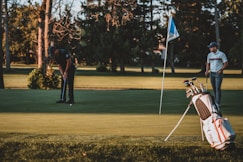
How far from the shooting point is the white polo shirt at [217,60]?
1664 centimetres

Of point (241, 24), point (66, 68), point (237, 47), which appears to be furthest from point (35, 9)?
point (241, 24)

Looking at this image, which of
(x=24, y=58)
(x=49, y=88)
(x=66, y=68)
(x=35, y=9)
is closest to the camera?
(x=66, y=68)

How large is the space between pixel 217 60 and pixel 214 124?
28.1 ft

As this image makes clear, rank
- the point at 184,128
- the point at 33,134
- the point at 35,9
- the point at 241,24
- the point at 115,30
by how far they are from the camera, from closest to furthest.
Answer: the point at 33,134 < the point at 184,128 < the point at 35,9 < the point at 115,30 < the point at 241,24

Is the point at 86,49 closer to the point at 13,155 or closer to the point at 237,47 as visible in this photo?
the point at 237,47

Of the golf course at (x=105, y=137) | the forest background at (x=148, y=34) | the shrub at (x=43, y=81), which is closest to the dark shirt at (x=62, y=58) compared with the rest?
the golf course at (x=105, y=137)

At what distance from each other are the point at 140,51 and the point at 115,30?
5.27 meters

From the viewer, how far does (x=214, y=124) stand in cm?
841

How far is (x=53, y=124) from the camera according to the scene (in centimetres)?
1215

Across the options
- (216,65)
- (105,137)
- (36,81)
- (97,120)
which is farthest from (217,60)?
(36,81)

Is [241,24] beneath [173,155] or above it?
above

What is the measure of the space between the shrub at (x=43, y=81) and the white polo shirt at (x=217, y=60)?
15.1 m

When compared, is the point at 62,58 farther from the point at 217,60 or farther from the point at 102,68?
the point at 102,68

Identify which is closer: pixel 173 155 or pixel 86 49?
pixel 173 155
